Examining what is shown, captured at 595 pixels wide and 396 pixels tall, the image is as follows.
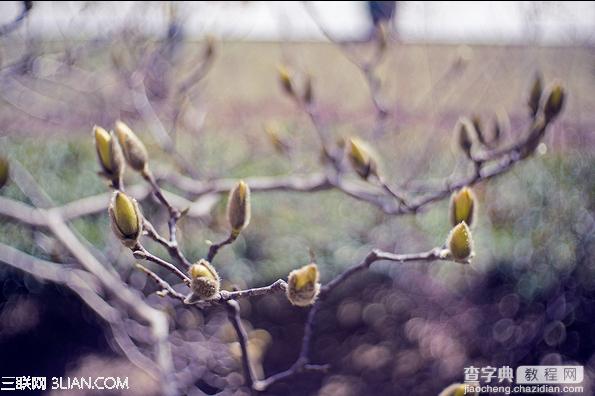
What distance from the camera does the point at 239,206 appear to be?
89 cm

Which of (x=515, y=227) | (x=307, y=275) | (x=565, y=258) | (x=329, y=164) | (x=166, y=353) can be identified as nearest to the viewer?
(x=307, y=275)

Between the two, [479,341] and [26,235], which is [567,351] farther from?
[26,235]

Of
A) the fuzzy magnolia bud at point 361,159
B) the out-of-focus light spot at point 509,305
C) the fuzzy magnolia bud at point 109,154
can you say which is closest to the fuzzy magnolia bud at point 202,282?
the fuzzy magnolia bud at point 109,154

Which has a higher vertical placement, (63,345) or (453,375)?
(63,345)

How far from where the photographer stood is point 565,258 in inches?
117

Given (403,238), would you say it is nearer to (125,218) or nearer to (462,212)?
(462,212)

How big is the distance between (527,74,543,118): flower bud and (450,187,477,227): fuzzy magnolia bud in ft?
1.59

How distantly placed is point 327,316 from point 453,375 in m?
0.89

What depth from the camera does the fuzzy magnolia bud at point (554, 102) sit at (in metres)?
1.23

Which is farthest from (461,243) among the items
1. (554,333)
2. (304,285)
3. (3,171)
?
(554,333)

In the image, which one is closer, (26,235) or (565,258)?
(565,258)

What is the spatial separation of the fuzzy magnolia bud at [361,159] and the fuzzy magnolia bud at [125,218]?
54 cm

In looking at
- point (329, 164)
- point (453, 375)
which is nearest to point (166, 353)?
point (329, 164)

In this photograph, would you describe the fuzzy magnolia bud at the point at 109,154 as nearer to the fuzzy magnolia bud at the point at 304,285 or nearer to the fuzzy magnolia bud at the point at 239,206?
the fuzzy magnolia bud at the point at 239,206
